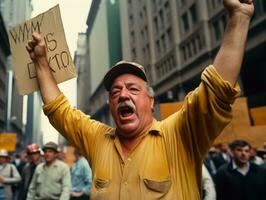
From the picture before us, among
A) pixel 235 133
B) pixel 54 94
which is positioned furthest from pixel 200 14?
pixel 54 94

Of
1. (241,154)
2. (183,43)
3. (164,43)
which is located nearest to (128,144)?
(241,154)

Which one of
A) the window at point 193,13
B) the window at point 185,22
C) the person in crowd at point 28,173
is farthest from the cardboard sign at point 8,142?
the window at point 185,22

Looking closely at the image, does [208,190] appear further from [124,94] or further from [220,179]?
[124,94]

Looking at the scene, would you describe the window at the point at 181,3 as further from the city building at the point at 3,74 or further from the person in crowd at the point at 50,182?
the city building at the point at 3,74

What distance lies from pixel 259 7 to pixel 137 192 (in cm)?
1824

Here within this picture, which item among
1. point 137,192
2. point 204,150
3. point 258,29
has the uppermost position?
point 258,29

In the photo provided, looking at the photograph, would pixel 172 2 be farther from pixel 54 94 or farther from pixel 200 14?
pixel 54 94

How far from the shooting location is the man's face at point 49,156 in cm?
518

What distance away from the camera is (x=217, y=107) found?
143 centimetres

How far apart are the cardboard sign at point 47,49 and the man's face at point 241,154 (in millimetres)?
3398

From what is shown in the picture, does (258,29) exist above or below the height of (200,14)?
below

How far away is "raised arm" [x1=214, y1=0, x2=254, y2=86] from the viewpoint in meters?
1.45

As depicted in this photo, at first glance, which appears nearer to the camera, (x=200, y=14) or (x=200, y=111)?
(x=200, y=111)

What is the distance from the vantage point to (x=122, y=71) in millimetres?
1938
